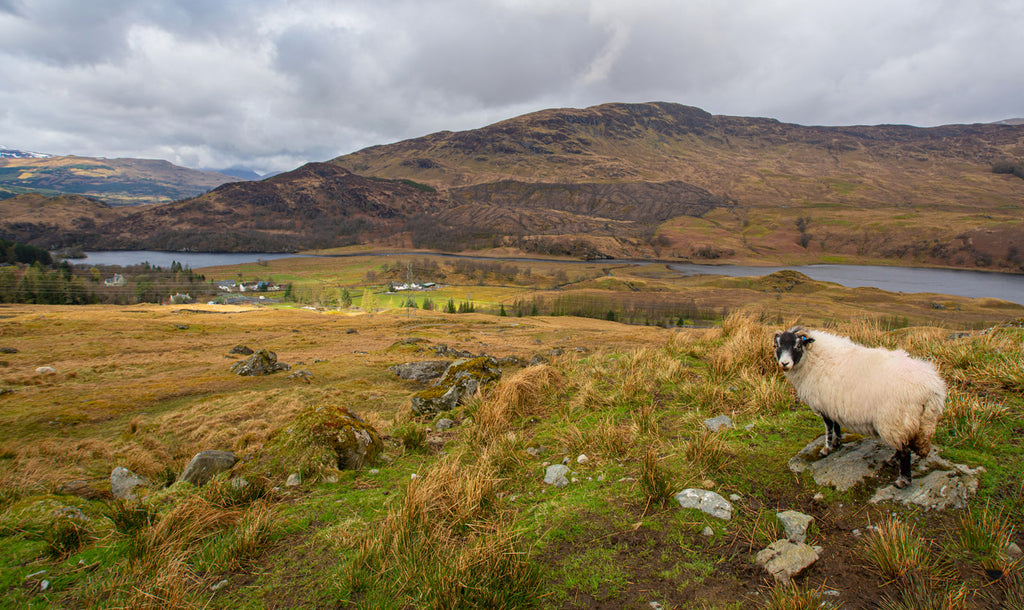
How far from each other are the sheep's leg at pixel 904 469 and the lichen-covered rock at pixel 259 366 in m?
26.9

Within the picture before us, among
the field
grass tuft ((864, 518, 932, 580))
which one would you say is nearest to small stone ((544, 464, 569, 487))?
the field

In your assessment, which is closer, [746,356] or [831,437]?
[831,437]

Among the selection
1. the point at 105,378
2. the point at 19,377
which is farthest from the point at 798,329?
the point at 19,377

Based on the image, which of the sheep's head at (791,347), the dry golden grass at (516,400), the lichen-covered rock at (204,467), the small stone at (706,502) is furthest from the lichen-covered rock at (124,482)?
the sheep's head at (791,347)

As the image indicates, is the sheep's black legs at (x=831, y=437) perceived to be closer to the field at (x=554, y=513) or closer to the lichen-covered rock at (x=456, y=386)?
the field at (x=554, y=513)

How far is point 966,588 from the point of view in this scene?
2.96 metres

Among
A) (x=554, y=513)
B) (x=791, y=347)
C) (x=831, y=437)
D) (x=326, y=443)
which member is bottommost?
(x=326, y=443)

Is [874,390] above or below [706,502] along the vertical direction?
above

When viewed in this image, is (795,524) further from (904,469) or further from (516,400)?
(516,400)

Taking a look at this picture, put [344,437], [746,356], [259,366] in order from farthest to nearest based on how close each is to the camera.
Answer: [259,366] < [746,356] < [344,437]

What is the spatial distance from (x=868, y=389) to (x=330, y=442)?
24.9 ft

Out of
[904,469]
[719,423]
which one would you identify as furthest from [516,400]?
[904,469]

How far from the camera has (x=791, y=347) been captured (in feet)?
17.5

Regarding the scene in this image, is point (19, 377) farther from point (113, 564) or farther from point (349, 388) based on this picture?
point (113, 564)
